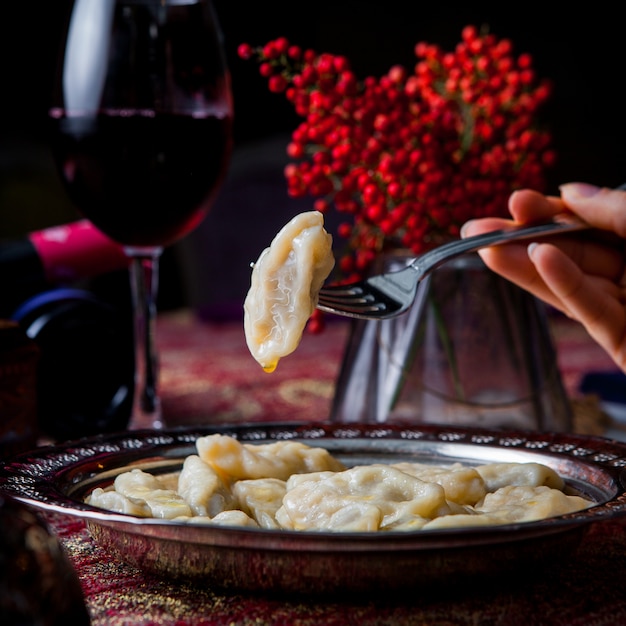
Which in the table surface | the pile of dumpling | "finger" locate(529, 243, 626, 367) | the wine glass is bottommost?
the table surface

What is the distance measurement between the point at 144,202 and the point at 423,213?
351 mm

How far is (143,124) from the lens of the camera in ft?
4.07

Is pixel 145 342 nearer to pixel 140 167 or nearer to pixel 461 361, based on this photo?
pixel 140 167

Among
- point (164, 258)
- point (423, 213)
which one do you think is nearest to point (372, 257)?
point (423, 213)

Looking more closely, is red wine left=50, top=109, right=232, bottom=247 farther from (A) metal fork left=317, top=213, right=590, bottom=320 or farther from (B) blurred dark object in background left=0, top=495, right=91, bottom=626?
(B) blurred dark object in background left=0, top=495, right=91, bottom=626

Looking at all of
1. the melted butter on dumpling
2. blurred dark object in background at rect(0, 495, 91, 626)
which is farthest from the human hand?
blurred dark object in background at rect(0, 495, 91, 626)

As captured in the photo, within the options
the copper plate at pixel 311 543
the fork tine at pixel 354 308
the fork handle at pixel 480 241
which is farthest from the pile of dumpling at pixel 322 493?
the fork handle at pixel 480 241

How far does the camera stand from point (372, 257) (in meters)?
1.31

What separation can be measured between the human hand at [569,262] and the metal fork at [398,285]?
0.14 ft

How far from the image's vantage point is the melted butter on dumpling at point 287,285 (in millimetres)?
914

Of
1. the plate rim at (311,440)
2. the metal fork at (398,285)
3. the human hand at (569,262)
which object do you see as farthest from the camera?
the human hand at (569,262)

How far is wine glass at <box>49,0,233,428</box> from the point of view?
Result: 1.22m

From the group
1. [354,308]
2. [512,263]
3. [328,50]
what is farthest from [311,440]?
[328,50]

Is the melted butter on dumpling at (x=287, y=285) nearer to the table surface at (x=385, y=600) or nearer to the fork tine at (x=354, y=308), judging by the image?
the fork tine at (x=354, y=308)
